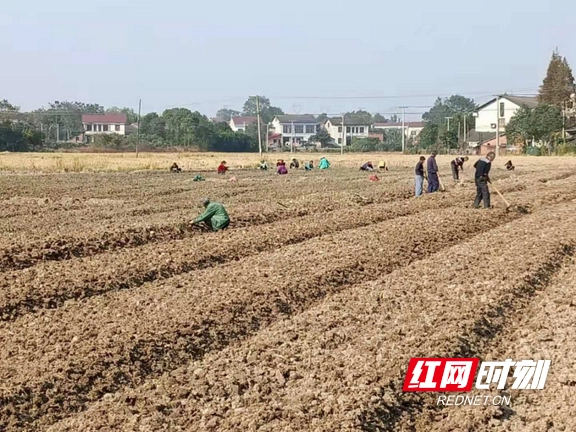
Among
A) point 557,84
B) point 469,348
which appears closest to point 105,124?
point 557,84

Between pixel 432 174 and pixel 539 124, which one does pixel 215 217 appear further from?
pixel 539 124

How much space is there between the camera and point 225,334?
332 inches

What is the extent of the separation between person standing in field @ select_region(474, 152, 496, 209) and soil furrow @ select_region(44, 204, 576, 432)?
7.03m

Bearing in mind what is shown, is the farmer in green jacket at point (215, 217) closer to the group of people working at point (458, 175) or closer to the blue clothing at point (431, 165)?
the group of people working at point (458, 175)

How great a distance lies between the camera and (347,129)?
482ft

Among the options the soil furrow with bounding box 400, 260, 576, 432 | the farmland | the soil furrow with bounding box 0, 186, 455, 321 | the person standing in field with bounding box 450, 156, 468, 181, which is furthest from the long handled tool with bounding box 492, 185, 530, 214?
the soil furrow with bounding box 400, 260, 576, 432

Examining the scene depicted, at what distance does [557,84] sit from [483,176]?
7888 centimetres

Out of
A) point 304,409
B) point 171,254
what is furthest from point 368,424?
point 171,254

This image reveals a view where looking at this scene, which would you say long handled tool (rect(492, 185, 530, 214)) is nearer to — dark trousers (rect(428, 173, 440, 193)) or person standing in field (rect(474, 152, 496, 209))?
person standing in field (rect(474, 152, 496, 209))

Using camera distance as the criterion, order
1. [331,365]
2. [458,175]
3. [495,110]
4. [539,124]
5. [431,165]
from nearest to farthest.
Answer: [331,365]
[431,165]
[458,175]
[539,124]
[495,110]

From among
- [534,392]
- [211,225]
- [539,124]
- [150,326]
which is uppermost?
[539,124]

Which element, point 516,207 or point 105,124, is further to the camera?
point 105,124

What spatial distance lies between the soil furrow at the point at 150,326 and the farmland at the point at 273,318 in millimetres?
25

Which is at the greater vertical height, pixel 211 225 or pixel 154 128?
pixel 154 128
